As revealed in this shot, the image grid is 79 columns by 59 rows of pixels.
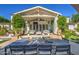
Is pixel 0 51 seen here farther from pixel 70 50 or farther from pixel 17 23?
pixel 70 50

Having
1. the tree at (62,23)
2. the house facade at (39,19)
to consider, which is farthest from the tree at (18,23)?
the tree at (62,23)

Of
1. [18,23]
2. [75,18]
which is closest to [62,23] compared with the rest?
[75,18]

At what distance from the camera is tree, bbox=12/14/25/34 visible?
5609 mm

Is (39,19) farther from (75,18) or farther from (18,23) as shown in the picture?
(75,18)

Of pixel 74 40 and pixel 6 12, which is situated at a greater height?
pixel 6 12

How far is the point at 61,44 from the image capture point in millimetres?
5582

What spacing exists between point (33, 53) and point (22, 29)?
438mm

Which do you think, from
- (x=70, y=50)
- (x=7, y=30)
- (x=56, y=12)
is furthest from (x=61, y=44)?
(x=7, y=30)

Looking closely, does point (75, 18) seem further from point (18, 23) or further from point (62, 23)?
point (18, 23)

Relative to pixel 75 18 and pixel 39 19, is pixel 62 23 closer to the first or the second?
pixel 75 18

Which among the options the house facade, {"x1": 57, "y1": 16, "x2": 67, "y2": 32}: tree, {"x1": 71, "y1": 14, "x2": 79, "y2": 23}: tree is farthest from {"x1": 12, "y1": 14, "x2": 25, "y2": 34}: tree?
{"x1": 71, "y1": 14, "x2": 79, "y2": 23}: tree

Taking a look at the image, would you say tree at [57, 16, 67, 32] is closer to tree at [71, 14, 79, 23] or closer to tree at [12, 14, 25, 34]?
tree at [71, 14, 79, 23]

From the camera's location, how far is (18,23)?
5.63m

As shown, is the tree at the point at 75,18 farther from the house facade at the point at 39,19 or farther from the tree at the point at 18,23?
the tree at the point at 18,23
